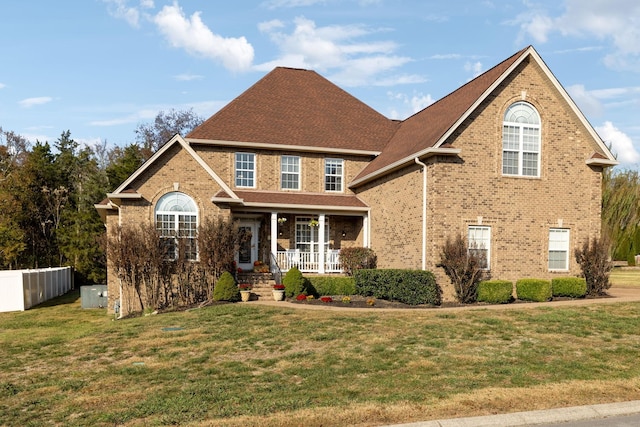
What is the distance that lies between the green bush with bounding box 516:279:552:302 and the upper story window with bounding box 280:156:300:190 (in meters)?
11.5

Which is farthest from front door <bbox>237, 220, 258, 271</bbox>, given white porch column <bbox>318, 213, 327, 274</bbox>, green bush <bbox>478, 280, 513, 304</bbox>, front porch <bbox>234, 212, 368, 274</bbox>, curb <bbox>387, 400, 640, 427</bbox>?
curb <bbox>387, 400, 640, 427</bbox>

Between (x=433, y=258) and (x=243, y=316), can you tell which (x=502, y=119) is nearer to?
(x=433, y=258)

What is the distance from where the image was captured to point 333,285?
21219 mm

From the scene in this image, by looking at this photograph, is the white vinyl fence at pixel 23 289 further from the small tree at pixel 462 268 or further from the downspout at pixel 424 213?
the small tree at pixel 462 268

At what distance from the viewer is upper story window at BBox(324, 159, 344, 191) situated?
1027 inches

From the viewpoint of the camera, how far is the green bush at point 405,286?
17.7 meters

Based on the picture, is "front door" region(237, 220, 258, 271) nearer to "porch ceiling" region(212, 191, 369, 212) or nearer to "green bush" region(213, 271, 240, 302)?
"porch ceiling" region(212, 191, 369, 212)

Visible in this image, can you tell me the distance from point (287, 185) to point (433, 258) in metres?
9.43

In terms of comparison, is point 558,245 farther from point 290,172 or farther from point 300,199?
point 290,172

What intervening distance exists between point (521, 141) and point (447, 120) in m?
2.88

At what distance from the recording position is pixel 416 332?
12.5 metres

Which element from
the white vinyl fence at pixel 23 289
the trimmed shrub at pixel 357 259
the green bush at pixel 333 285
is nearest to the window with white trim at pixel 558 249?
the trimmed shrub at pixel 357 259

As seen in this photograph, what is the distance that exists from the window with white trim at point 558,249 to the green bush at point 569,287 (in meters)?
1.43

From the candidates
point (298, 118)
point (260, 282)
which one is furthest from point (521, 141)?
point (260, 282)
